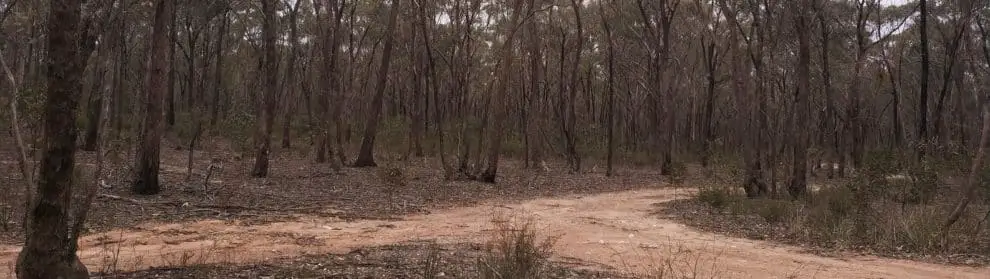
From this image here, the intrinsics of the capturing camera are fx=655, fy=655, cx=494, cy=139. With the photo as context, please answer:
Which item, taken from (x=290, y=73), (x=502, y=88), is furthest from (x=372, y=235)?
(x=290, y=73)

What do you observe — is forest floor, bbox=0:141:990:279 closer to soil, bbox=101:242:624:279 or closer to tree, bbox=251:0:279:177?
soil, bbox=101:242:624:279

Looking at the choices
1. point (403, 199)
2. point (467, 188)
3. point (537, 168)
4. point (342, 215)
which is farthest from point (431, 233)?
point (537, 168)

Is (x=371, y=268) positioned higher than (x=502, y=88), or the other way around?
(x=502, y=88)

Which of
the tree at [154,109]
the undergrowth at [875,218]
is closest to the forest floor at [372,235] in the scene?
the tree at [154,109]

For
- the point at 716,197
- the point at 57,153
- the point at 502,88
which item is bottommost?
the point at 716,197

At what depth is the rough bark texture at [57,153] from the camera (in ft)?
11.1

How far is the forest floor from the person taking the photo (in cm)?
537

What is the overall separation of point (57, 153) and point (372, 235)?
165 inches

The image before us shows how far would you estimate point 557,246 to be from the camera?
717cm

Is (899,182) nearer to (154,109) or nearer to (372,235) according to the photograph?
(372,235)

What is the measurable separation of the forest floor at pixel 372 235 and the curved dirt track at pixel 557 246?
0.06 ft

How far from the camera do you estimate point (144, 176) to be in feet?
30.8

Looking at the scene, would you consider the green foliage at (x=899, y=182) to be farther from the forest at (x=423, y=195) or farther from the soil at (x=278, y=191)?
the soil at (x=278, y=191)

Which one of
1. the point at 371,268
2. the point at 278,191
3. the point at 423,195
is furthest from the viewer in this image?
the point at 423,195
